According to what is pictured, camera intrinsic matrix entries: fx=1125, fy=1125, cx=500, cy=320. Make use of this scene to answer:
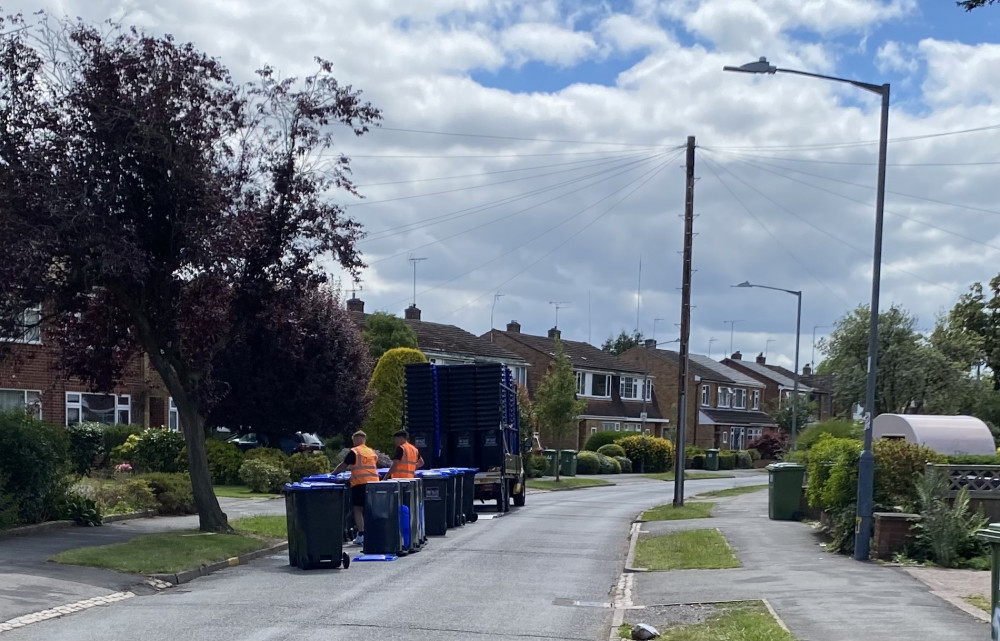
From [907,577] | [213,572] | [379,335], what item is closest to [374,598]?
[213,572]

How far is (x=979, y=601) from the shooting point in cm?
1170

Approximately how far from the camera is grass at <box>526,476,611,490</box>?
4038 cm

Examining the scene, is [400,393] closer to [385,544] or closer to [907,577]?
[385,544]

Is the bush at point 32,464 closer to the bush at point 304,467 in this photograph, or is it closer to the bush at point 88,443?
the bush at point 304,467

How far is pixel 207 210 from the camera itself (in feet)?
A: 52.4

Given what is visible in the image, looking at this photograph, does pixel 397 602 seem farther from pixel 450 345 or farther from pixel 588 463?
pixel 450 345

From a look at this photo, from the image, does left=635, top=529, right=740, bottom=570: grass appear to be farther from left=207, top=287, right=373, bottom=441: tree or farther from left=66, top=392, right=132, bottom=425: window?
left=66, top=392, right=132, bottom=425: window

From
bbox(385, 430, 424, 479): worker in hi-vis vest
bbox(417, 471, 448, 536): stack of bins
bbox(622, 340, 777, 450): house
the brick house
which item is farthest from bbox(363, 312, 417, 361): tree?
bbox(622, 340, 777, 450): house

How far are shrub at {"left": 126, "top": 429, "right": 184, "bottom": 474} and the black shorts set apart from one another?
13077 millimetres

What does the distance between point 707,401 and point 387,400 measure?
42.0m

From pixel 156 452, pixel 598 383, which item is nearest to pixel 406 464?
pixel 156 452

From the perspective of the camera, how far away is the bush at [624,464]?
55391 millimetres

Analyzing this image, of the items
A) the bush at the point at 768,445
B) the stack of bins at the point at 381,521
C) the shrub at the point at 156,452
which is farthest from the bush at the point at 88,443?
the bush at the point at 768,445

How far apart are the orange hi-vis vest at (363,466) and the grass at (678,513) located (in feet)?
32.0
